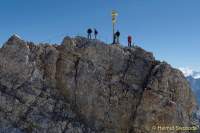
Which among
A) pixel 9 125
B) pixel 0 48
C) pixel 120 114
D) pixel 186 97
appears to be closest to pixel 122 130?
pixel 120 114

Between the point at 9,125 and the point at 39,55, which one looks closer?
the point at 9,125

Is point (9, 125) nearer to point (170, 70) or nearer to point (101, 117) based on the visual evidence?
point (101, 117)

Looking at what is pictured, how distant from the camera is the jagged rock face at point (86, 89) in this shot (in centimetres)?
6906

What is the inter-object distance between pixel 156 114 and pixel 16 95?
25.0 meters

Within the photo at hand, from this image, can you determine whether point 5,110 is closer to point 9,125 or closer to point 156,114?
point 9,125

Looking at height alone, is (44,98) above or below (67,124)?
above

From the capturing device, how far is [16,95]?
69812 mm

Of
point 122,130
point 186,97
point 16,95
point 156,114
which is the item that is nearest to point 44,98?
point 16,95

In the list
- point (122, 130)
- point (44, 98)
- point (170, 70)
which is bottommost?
point (122, 130)

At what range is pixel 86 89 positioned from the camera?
234ft

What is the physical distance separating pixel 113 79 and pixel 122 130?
9344mm

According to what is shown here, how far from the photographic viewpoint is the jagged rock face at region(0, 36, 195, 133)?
69.1m

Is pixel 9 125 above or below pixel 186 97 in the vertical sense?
below

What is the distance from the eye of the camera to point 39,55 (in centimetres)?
7219
